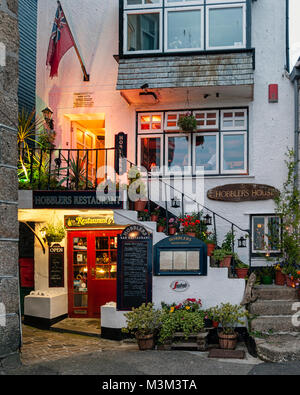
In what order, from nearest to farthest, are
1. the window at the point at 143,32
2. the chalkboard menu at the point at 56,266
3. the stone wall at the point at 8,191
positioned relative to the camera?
the stone wall at the point at 8,191
the window at the point at 143,32
the chalkboard menu at the point at 56,266

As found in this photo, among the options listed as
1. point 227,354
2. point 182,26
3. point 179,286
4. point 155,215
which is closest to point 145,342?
point 179,286

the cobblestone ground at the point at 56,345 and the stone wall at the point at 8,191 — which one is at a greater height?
the stone wall at the point at 8,191

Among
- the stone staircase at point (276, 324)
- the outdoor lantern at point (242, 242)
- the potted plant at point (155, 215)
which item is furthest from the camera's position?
the outdoor lantern at point (242, 242)

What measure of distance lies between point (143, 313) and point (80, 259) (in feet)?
12.2

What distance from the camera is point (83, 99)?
13406 mm

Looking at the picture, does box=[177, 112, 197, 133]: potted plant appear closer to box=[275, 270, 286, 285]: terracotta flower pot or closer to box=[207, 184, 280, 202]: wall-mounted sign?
box=[207, 184, 280, 202]: wall-mounted sign

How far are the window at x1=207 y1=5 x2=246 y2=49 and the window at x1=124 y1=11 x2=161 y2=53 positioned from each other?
4.52 feet

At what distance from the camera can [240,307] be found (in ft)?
32.7

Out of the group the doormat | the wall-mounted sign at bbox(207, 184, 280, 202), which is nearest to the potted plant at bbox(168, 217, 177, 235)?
the wall-mounted sign at bbox(207, 184, 280, 202)

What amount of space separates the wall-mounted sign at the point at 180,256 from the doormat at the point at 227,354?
1696 millimetres

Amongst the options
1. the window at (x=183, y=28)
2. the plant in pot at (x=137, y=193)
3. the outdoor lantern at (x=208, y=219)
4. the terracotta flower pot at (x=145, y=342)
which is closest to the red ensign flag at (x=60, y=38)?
the window at (x=183, y=28)

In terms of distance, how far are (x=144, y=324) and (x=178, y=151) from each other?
517cm

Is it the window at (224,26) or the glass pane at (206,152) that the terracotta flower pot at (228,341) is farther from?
the window at (224,26)

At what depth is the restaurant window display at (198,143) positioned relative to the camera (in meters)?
12.6
